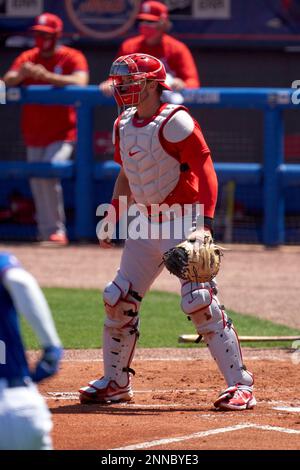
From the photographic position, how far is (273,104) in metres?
13.1

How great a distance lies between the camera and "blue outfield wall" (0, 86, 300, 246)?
13.0 meters

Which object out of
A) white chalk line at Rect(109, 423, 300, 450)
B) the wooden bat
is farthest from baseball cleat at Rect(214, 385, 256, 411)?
the wooden bat

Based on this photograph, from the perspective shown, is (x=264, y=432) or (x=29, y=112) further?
(x=29, y=112)

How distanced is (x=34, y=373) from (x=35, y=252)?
28.3ft

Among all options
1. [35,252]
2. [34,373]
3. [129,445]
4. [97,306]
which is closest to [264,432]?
[129,445]

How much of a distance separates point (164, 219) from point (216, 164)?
646 centimetres

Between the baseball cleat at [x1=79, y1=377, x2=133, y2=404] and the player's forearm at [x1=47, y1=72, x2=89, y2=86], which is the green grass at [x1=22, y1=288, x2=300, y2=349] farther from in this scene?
the player's forearm at [x1=47, y1=72, x2=89, y2=86]

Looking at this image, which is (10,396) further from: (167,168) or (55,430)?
(167,168)

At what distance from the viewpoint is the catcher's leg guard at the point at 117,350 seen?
6875mm

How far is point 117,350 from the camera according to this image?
6992 millimetres

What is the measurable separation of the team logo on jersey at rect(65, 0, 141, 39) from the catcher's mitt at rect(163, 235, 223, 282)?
25.3 ft

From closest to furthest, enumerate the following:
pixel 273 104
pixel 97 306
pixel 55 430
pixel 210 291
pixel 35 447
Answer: pixel 35 447 → pixel 55 430 → pixel 210 291 → pixel 97 306 → pixel 273 104

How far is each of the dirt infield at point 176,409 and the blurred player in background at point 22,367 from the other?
3.92ft

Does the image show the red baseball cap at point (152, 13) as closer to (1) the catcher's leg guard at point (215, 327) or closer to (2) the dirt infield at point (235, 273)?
(2) the dirt infield at point (235, 273)
